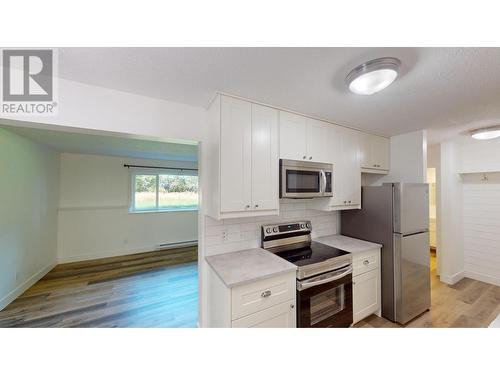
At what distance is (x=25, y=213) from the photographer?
9.04 ft

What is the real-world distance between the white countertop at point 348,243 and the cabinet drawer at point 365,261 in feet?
0.18

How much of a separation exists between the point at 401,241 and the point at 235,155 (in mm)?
1990

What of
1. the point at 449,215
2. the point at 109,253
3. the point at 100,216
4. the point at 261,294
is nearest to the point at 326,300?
the point at 261,294

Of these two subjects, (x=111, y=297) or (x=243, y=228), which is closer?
(x=243, y=228)

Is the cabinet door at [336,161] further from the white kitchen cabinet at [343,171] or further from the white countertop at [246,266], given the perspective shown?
the white countertop at [246,266]

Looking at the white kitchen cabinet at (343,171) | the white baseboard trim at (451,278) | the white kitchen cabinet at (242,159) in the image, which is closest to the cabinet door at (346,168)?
the white kitchen cabinet at (343,171)

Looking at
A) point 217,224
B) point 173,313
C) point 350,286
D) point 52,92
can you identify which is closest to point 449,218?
point 350,286

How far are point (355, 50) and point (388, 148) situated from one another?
7.08 ft

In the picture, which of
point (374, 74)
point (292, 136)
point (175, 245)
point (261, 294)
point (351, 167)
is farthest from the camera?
point (175, 245)

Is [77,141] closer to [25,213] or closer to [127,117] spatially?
[25,213]

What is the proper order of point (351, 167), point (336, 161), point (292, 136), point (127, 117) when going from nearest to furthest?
point (127, 117) → point (292, 136) → point (336, 161) → point (351, 167)

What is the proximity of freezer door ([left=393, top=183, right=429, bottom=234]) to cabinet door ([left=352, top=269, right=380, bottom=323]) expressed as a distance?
0.60 m

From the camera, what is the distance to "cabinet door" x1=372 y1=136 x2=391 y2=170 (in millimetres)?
2514

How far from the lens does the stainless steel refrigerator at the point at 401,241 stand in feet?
6.65
